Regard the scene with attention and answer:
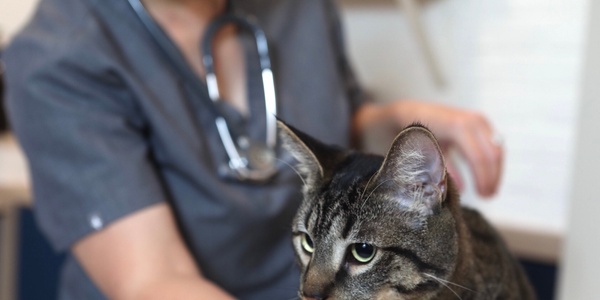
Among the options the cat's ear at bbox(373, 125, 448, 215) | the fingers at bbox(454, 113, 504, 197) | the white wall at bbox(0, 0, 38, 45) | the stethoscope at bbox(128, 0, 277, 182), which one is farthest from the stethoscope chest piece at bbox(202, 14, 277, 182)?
the white wall at bbox(0, 0, 38, 45)

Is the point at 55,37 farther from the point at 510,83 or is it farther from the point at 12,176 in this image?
the point at 510,83

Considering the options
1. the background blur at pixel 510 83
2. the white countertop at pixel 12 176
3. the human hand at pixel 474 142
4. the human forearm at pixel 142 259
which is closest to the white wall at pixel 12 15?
the white countertop at pixel 12 176

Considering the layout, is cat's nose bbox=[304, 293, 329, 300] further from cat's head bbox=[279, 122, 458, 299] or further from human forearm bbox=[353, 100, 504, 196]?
human forearm bbox=[353, 100, 504, 196]

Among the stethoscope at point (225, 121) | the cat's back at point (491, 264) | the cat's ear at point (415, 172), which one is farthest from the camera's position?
the stethoscope at point (225, 121)

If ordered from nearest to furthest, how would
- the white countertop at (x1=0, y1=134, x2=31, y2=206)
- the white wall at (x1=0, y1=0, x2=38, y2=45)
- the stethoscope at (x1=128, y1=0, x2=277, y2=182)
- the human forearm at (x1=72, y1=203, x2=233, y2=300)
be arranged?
the human forearm at (x1=72, y1=203, x2=233, y2=300), the stethoscope at (x1=128, y1=0, x2=277, y2=182), the white countertop at (x1=0, y1=134, x2=31, y2=206), the white wall at (x1=0, y1=0, x2=38, y2=45)

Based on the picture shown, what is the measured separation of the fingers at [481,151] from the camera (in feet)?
2.23

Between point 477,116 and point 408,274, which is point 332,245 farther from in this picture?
point 477,116

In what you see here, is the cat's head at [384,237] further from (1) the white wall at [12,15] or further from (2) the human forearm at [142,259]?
(1) the white wall at [12,15]

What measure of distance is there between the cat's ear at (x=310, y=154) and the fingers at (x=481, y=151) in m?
0.23

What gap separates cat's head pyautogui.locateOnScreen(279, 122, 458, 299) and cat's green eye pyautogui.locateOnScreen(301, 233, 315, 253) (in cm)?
2

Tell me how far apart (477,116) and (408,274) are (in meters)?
0.32

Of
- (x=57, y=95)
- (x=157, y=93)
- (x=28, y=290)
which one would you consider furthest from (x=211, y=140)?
(x=28, y=290)

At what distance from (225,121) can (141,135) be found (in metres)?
0.11

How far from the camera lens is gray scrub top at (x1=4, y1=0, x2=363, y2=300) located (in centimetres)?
70
